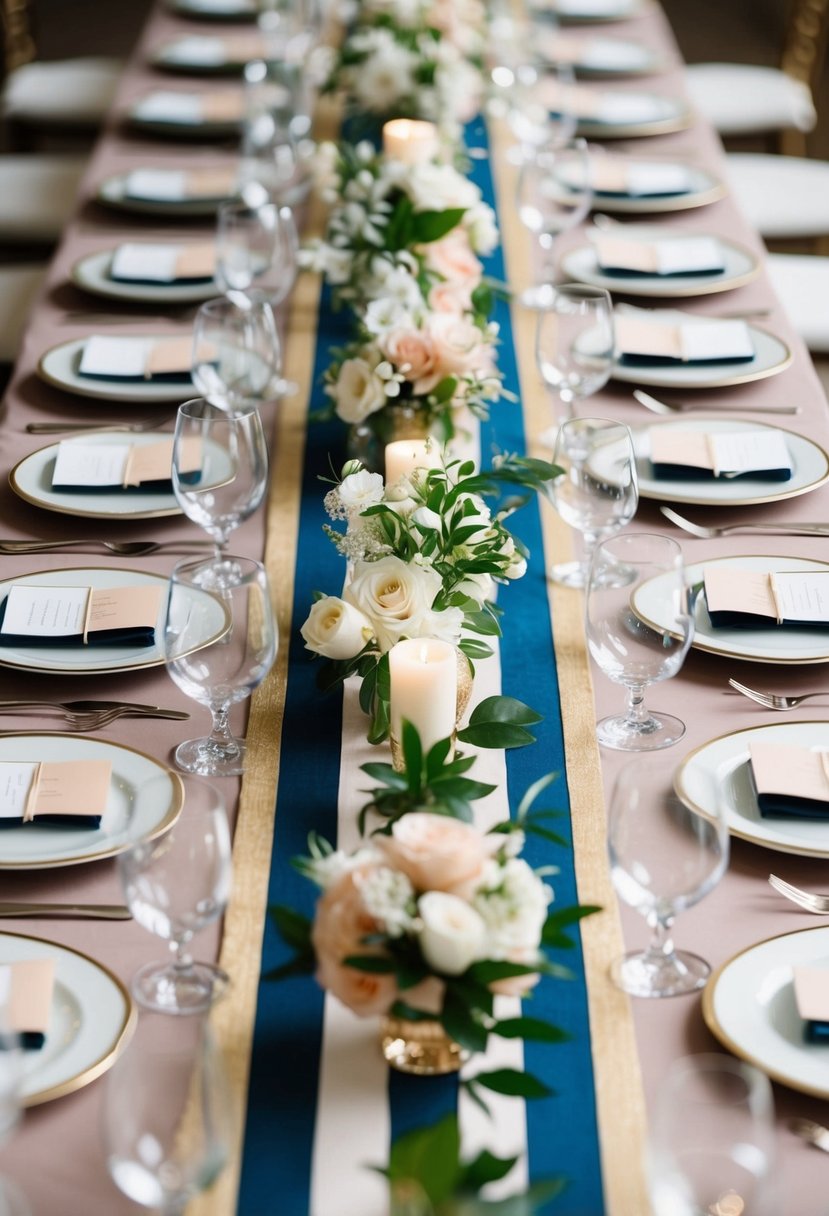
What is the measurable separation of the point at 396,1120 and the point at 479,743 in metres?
0.49

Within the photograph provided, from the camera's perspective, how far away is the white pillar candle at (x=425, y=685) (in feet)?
4.73

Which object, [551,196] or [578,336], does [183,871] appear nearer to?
[578,336]

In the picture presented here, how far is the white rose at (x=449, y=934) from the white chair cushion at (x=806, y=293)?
2433mm

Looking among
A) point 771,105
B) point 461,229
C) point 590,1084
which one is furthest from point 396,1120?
point 771,105

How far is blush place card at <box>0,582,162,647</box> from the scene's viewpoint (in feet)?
5.75

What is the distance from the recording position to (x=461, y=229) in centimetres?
254

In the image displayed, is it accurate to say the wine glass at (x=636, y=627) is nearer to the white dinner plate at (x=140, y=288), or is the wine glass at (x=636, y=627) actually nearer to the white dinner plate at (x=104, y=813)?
the white dinner plate at (x=104, y=813)

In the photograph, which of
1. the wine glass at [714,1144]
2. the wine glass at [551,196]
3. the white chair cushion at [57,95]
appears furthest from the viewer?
the white chair cushion at [57,95]

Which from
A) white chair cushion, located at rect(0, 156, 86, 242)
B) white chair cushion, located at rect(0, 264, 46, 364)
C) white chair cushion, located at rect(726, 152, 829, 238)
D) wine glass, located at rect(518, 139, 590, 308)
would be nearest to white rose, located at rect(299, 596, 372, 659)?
wine glass, located at rect(518, 139, 590, 308)

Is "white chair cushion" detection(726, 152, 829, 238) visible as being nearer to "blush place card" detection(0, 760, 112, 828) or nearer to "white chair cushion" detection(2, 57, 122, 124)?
"white chair cushion" detection(2, 57, 122, 124)

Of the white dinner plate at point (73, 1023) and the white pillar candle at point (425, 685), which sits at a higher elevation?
the white pillar candle at point (425, 685)

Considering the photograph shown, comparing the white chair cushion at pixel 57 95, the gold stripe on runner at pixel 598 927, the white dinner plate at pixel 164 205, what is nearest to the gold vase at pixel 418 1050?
the gold stripe on runner at pixel 598 927

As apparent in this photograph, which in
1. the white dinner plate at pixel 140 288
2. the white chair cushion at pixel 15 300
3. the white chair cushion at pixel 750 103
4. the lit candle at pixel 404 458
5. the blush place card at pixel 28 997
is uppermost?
the lit candle at pixel 404 458

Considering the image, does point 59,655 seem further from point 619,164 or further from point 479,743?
point 619,164
